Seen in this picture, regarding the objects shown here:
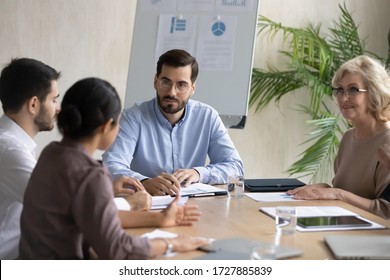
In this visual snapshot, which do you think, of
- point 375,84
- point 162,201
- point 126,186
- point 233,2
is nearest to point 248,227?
point 162,201

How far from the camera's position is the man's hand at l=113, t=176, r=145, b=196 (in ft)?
8.05

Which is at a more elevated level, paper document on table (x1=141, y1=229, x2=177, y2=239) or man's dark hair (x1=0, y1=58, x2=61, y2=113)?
man's dark hair (x1=0, y1=58, x2=61, y2=113)

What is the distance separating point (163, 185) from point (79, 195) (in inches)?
42.0

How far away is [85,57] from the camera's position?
4543 mm

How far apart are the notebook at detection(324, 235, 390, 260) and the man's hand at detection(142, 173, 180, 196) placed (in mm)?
861

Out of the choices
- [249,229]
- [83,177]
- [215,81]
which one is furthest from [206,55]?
[83,177]

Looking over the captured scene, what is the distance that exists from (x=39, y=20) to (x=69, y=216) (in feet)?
10.7

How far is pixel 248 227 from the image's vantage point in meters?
1.99

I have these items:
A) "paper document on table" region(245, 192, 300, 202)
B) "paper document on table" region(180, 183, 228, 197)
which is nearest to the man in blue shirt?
"paper document on table" region(180, 183, 228, 197)

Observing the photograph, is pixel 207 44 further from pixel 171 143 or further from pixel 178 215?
pixel 178 215

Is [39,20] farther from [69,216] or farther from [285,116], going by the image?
[69,216]

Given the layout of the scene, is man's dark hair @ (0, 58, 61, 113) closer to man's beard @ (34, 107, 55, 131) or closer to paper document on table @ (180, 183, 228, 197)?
man's beard @ (34, 107, 55, 131)

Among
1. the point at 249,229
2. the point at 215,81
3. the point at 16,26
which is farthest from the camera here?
the point at 16,26

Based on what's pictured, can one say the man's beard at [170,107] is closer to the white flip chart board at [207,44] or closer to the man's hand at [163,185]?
the man's hand at [163,185]
